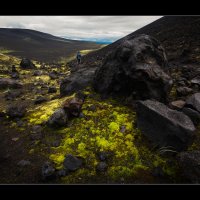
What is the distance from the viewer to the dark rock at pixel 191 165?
7.88 metres

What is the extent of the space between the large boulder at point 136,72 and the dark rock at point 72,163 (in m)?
5.99

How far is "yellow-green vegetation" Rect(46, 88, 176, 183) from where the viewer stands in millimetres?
9102

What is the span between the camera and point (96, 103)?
14.4 metres

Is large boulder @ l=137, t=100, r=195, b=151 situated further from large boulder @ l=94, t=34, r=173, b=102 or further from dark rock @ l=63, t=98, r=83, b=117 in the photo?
dark rock @ l=63, t=98, r=83, b=117

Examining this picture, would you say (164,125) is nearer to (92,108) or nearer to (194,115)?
(194,115)

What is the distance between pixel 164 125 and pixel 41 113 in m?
8.65

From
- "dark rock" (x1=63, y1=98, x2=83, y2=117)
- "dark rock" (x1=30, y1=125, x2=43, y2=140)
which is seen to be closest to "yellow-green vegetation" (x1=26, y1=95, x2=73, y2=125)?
"dark rock" (x1=30, y1=125, x2=43, y2=140)

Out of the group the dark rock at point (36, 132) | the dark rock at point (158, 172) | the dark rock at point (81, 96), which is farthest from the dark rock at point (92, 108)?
the dark rock at point (158, 172)

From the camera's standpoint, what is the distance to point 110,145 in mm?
10586

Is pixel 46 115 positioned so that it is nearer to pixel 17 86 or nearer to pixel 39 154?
pixel 39 154

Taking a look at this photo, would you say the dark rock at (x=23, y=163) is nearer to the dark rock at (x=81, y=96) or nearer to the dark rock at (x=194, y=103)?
the dark rock at (x=81, y=96)

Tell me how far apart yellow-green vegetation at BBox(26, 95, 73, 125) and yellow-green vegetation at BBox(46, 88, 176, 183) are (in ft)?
7.39

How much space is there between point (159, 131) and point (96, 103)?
551 cm
